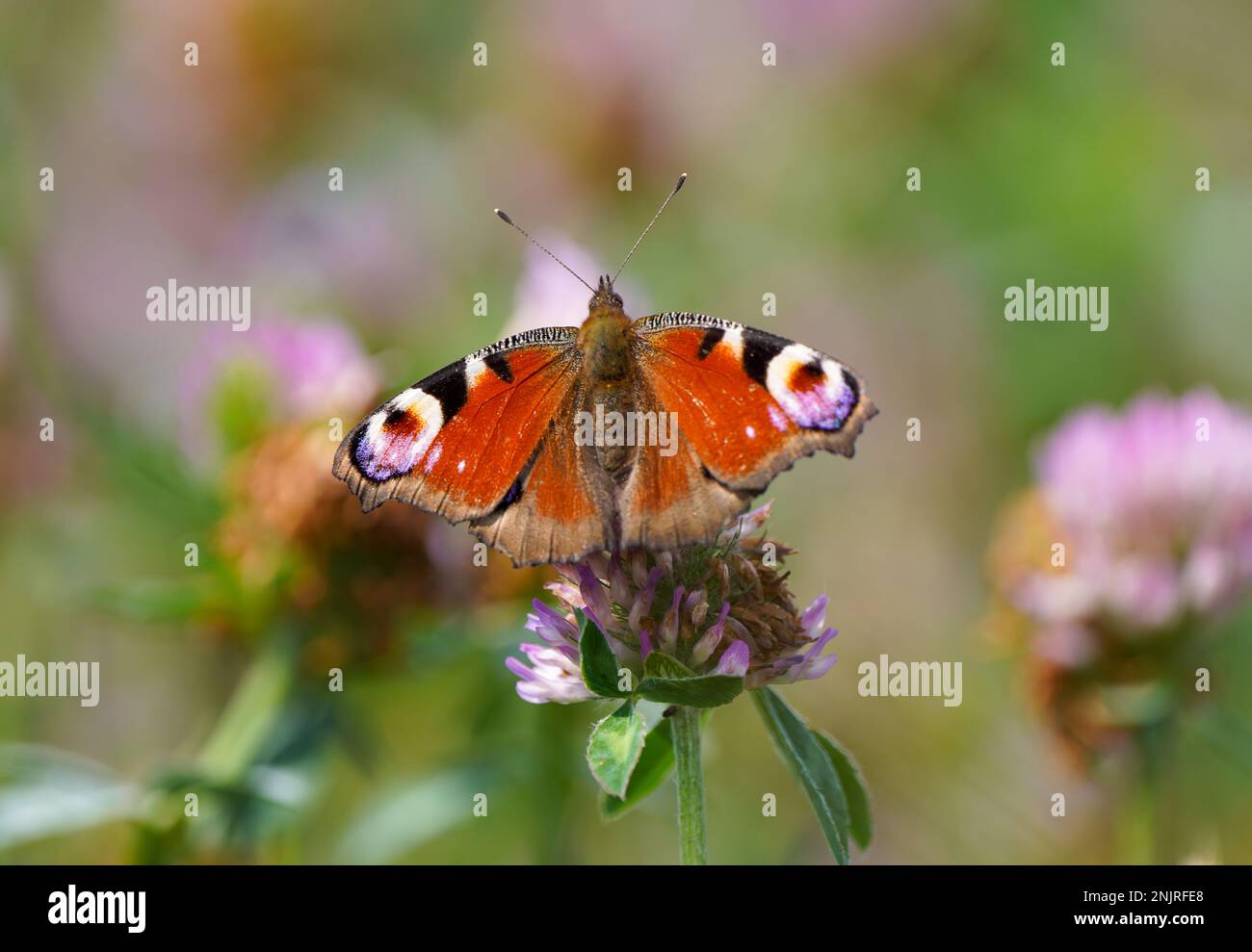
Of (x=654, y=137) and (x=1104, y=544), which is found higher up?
(x=654, y=137)

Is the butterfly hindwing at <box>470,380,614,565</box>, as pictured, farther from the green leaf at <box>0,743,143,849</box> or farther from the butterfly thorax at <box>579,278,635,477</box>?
the green leaf at <box>0,743,143,849</box>

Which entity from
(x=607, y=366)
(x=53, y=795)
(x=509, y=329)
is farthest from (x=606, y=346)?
(x=53, y=795)

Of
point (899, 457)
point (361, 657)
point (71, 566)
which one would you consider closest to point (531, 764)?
point (361, 657)

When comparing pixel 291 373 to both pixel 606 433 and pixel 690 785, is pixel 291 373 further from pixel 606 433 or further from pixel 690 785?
pixel 690 785

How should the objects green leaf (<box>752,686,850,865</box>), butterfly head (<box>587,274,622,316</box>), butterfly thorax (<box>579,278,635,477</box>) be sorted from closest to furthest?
green leaf (<box>752,686,850,865</box>)
butterfly thorax (<box>579,278,635,477</box>)
butterfly head (<box>587,274,622,316</box>)

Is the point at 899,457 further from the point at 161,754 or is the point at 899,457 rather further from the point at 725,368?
the point at 725,368

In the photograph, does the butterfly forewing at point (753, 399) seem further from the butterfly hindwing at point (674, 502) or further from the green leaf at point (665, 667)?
the green leaf at point (665, 667)

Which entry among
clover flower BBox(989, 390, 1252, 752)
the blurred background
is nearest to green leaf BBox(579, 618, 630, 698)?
the blurred background
